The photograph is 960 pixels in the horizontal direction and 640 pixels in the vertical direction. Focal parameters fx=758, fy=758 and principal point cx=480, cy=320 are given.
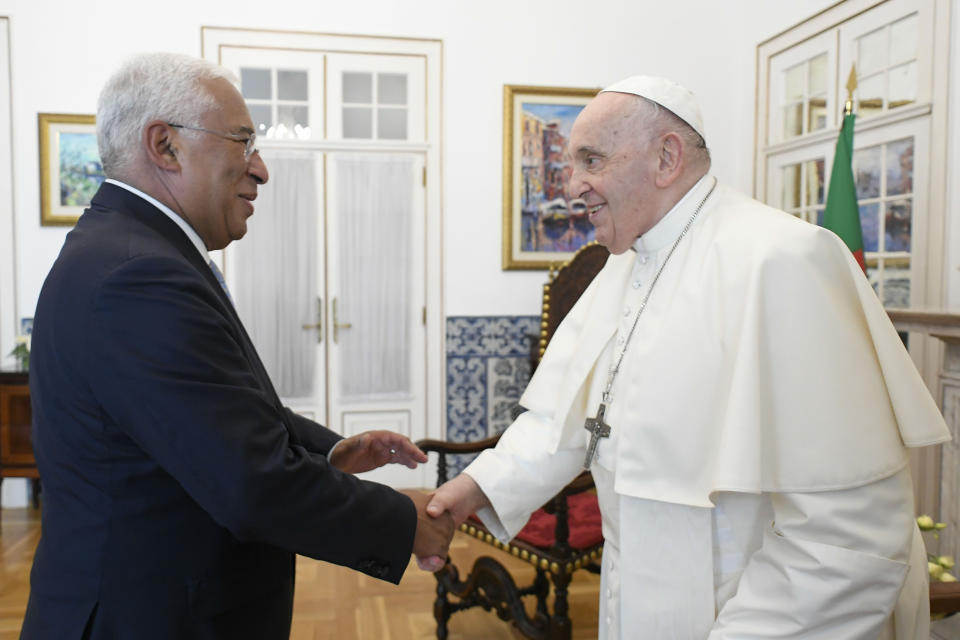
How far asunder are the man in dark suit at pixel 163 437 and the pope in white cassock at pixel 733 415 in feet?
1.64

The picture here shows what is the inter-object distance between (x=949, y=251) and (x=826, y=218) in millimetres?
677

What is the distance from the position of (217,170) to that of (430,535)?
2.97 ft

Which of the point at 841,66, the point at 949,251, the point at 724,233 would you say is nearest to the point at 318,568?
the point at 724,233

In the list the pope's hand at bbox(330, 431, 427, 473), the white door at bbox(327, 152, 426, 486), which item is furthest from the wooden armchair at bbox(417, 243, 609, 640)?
the white door at bbox(327, 152, 426, 486)

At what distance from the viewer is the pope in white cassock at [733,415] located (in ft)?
4.26

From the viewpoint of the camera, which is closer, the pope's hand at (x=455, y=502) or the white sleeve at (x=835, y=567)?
the white sleeve at (x=835, y=567)

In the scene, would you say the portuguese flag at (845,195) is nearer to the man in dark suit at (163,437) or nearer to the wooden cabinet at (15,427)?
the man in dark suit at (163,437)

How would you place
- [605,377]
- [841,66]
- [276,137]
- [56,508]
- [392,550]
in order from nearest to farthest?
[56,508] < [392,550] < [605,377] < [841,66] < [276,137]

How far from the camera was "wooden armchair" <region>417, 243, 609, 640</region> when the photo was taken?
2.80 meters

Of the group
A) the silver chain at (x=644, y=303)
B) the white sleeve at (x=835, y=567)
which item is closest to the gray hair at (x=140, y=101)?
the silver chain at (x=644, y=303)

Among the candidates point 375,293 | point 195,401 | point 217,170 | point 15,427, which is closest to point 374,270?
point 375,293

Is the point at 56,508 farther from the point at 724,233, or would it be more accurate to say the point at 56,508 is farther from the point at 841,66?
the point at 841,66

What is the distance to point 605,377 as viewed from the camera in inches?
68.0

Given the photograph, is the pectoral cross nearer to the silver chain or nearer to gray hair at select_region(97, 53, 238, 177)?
the silver chain
